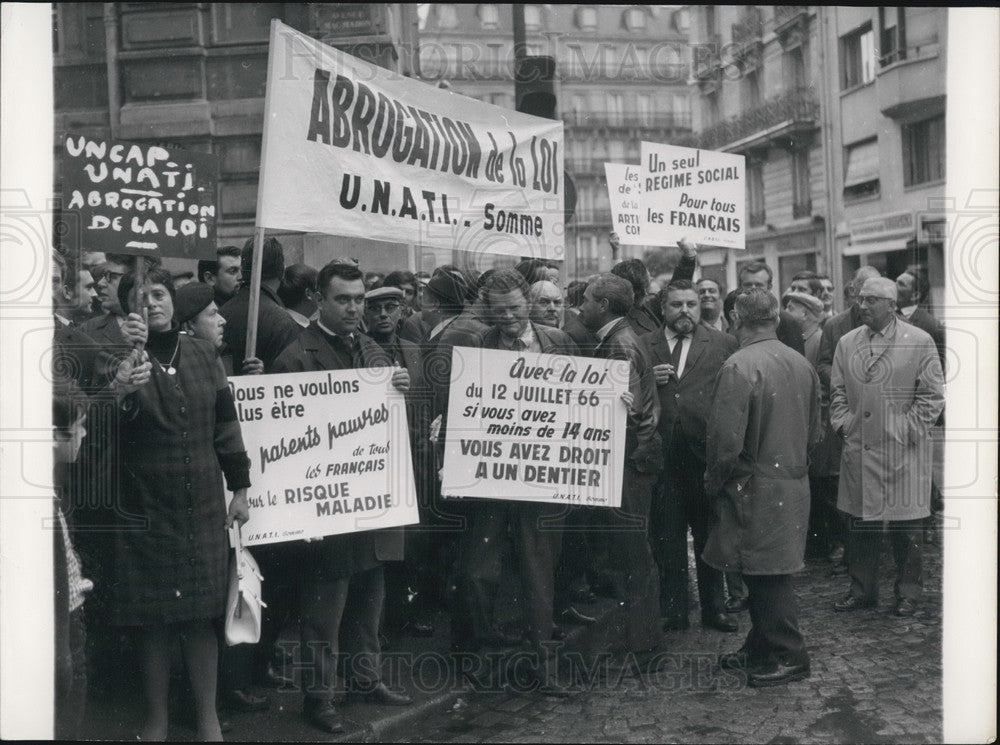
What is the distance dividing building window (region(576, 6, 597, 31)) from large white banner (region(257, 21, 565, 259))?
51.0ft

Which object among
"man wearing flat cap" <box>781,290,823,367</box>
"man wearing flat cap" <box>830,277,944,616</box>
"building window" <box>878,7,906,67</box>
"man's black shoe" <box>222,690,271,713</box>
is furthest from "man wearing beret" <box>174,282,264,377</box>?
"building window" <box>878,7,906,67</box>

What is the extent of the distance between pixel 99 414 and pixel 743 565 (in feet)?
10.6

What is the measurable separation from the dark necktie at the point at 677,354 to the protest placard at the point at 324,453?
6.75 ft

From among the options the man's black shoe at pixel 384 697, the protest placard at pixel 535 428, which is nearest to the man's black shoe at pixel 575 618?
the protest placard at pixel 535 428

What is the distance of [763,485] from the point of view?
5.55 m

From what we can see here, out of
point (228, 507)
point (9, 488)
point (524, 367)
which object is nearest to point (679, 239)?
point (524, 367)

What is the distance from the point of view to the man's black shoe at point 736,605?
6.88m

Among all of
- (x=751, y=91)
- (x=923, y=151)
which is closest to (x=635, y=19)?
(x=923, y=151)

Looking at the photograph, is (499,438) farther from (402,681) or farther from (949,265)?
(949,265)

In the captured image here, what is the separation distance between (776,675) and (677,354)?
2.00 m

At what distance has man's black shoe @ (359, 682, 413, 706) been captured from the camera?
506cm

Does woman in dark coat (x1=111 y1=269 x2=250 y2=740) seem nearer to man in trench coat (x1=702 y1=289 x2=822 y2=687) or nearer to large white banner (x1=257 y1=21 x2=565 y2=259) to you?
large white banner (x1=257 y1=21 x2=565 y2=259)

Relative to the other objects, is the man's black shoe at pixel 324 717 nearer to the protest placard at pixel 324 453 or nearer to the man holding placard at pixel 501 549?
the protest placard at pixel 324 453

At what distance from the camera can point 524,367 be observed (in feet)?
17.8
